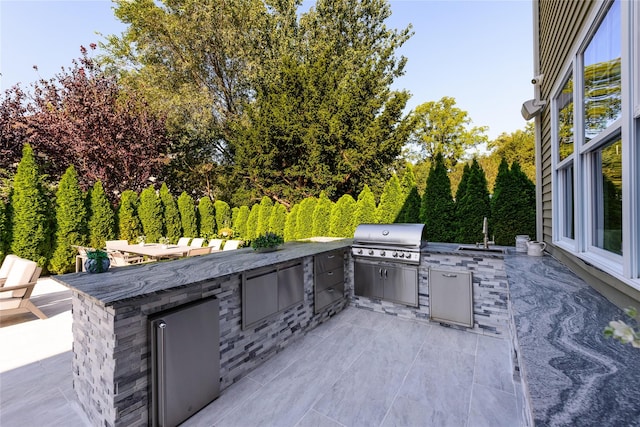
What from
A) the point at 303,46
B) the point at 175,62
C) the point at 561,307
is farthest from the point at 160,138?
the point at 561,307

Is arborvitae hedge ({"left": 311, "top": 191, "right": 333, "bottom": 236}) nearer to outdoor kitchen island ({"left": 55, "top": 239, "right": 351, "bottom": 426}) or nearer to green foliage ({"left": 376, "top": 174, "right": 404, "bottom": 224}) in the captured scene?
green foliage ({"left": 376, "top": 174, "right": 404, "bottom": 224})

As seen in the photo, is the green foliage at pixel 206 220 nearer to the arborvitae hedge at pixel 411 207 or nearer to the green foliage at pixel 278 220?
the green foliage at pixel 278 220

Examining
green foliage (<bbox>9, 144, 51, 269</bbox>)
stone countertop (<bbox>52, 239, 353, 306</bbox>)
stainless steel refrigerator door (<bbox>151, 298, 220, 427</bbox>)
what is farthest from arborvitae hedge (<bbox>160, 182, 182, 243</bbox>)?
stainless steel refrigerator door (<bbox>151, 298, 220, 427</bbox>)

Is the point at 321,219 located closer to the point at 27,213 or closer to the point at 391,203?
the point at 391,203

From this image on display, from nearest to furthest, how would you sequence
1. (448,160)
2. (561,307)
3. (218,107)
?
(561,307) < (218,107) < (448,160)

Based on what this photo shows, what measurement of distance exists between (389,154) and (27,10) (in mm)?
9897

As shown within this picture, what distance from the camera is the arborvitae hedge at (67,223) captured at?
659 centimetres

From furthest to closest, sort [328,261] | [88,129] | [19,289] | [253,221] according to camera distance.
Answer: [253,221] < [88,129] < [328,261] < [19,289]

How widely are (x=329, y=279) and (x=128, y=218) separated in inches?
272

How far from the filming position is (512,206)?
14.5 ft

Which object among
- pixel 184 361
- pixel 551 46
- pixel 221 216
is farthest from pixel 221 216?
pixel 551 46

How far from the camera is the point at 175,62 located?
11062 millimetres

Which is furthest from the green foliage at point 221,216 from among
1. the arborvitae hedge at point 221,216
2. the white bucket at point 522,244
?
the white bucket at point 522,244

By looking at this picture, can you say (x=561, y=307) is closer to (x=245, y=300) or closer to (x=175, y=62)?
(x=245, y=300)
